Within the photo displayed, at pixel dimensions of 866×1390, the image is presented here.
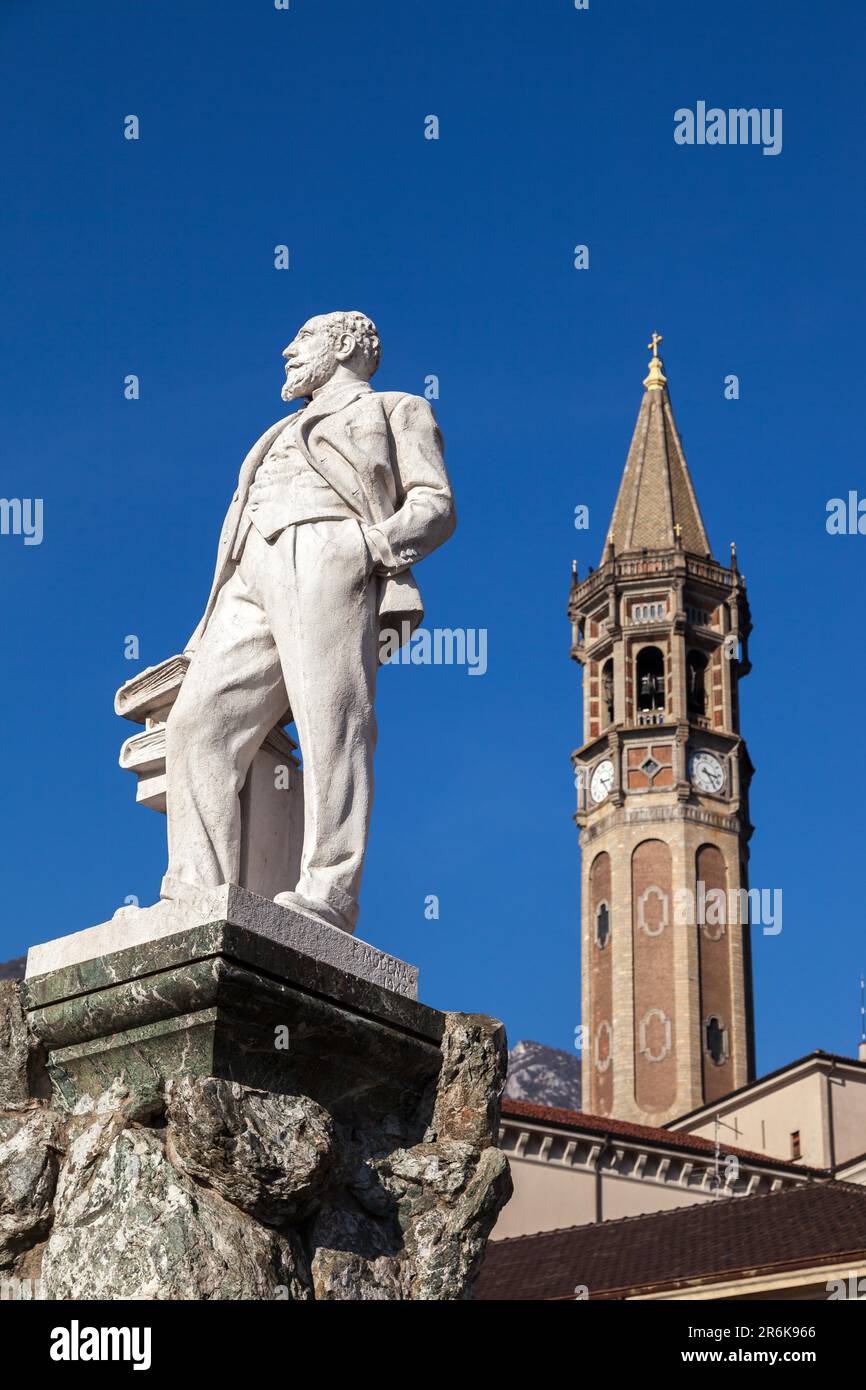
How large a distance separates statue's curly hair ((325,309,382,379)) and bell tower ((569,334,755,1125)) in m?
68.4

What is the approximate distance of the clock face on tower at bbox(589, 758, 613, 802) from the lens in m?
→ 80.1

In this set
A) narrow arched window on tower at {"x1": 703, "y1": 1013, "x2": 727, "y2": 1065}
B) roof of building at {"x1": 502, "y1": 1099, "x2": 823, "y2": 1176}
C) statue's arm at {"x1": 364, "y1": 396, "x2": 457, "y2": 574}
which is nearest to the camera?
statue's arm at {"x1": 364, "y1": 396, "x2": 457, "y2": 574}

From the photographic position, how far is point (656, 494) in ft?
277

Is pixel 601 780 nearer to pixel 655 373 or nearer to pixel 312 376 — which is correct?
pixel 655 373

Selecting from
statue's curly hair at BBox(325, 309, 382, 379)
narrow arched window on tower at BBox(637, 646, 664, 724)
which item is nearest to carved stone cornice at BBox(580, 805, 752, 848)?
narrow arched window on tower at BBox(637, 646, 664, 724)

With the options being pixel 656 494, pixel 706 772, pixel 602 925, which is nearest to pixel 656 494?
pixel 656 494

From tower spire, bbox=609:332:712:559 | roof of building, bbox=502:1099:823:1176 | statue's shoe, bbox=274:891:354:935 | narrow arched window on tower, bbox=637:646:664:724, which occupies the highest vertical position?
tower spire, bbox=609:332:712:559

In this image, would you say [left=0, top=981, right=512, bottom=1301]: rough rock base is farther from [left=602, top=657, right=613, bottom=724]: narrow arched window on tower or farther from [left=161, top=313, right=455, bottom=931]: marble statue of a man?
[left=602, top=657, right=613, bottom=724]: narrow arched window on tower

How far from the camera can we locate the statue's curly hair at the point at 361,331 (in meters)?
7.58

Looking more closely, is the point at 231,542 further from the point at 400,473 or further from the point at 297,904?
the point at 297,904

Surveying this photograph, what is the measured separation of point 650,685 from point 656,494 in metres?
8.87

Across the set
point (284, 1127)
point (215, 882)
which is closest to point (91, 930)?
point (215, 882)

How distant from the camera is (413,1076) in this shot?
6613 mm
